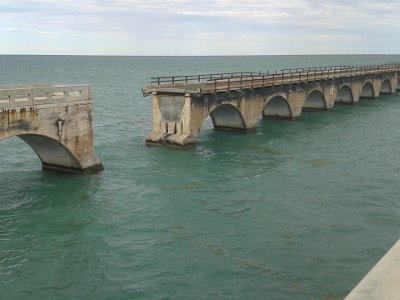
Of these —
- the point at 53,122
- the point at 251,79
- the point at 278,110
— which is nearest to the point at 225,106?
the point at 251,79

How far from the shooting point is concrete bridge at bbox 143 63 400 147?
124 ft

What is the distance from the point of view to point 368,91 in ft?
273

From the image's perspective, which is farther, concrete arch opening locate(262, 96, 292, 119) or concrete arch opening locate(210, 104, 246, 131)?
concrete arch opening locate(262, 96, 292, 119)

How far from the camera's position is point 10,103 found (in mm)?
23656

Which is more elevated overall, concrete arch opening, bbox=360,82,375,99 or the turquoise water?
concrete arch opening, bbox=360,82,375,99

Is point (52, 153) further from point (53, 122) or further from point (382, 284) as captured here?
point (382, 284)

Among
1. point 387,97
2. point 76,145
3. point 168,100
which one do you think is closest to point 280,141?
point 168,100

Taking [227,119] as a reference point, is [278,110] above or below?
above

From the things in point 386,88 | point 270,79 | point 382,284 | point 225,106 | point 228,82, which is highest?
point 270,79

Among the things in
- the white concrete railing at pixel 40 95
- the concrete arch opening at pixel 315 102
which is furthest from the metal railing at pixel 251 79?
the white concrete railing at pixel 40 95

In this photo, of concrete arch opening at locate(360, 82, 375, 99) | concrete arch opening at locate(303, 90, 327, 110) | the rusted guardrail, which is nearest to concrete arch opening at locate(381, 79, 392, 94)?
concrete arch opening at locate(360, 82, 375, 99)

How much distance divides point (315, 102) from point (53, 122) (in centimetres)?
4555

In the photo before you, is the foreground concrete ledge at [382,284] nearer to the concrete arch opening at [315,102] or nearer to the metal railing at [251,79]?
the metal railing at [251,79]

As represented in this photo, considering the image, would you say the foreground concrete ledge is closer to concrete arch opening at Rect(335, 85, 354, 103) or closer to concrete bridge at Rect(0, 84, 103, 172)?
concrete bridge at Rect(0, 84, 103, 172)
